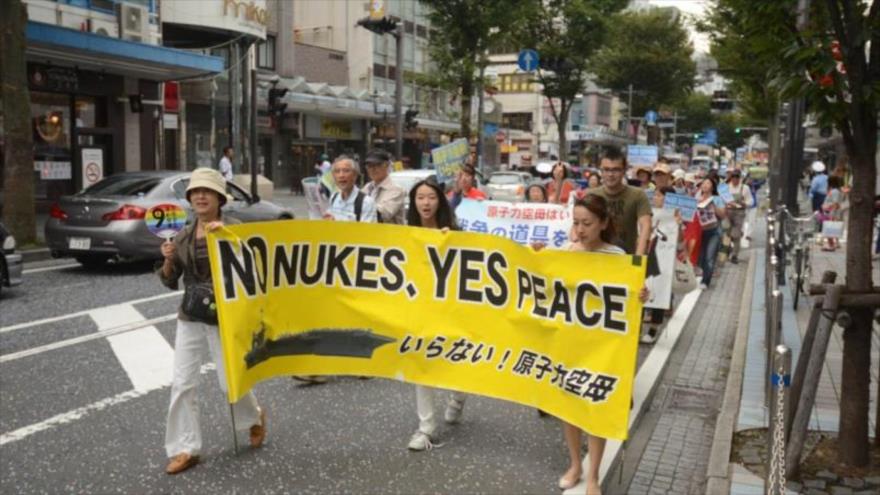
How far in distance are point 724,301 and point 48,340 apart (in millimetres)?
8723

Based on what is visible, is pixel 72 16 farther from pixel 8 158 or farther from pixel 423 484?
pixel 423 484

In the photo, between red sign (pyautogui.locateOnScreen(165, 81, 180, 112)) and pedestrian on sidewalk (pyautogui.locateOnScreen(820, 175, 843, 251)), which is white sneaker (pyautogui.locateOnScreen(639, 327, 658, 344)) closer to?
pedestrian on sidewalk (pyautogui.locateOnScreen(820, 175, 843, 251))

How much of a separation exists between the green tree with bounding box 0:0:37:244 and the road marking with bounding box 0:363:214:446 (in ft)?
30.6

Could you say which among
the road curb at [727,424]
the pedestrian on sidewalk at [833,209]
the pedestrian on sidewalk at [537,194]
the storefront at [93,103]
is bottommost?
the road curb at [727,424]

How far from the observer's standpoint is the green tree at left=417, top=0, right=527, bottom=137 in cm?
2955

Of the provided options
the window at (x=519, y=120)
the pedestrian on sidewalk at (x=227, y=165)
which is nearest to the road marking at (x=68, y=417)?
the pedestrian on sidewalk at (x=227, y=165)

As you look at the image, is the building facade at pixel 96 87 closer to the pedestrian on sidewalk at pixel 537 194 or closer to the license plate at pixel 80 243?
the license plate at pixel 80 243

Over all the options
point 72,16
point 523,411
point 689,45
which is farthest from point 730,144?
point 523,411

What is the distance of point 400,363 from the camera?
4.93 m

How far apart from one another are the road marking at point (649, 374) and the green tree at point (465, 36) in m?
20.3

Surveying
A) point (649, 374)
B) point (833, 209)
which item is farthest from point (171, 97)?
point (649, 374)

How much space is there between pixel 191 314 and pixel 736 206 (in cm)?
1354

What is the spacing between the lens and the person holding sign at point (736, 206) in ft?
52.6

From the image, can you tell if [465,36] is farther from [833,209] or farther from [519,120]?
[519,120]
